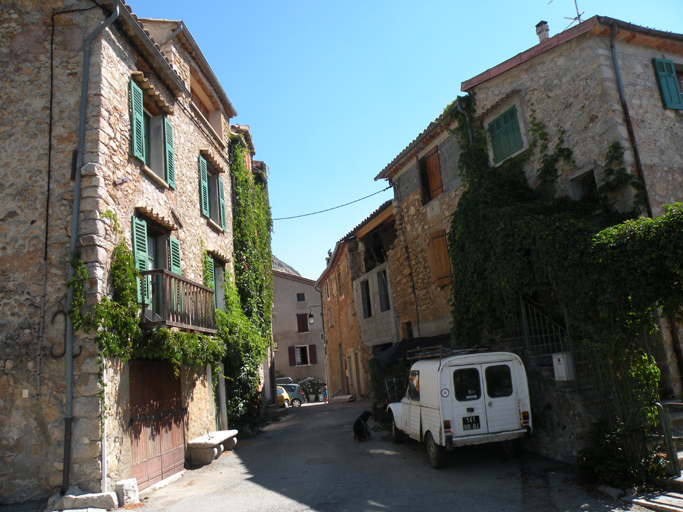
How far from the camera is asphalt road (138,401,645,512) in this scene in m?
6.54

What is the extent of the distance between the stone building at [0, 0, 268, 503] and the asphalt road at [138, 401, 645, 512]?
120 cm

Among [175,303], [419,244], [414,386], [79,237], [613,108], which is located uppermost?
[613,108]

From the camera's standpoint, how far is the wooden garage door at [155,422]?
27.9ft

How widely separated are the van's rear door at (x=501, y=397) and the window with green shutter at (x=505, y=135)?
5.69 metres

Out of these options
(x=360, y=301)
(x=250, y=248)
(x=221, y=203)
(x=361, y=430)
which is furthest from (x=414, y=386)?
(x=360, y=301)

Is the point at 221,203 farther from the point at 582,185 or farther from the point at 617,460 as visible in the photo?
the point at 617,460

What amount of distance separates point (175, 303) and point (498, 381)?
5.71 metres

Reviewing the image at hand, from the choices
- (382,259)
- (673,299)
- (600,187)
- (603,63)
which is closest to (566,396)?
(673,299)

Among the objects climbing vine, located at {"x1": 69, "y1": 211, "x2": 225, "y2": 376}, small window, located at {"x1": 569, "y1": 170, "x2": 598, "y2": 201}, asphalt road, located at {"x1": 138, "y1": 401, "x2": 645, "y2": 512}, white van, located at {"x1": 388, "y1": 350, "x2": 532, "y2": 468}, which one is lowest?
asphalt road, located at {"x1": 138, "y1": 401, "x2": 645, "y2": 512}

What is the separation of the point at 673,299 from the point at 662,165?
4316 mm

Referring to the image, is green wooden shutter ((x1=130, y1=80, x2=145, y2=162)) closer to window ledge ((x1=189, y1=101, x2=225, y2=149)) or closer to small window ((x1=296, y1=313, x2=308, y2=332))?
window ledge ((x1=189, y1=101, x2=225, y2=149))

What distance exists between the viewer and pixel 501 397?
334 inches

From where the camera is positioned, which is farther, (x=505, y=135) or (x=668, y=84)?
(x=505, y=135)

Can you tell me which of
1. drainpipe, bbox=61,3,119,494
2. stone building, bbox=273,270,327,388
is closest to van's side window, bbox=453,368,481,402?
drainpipe, bbox=61,3,119,494
